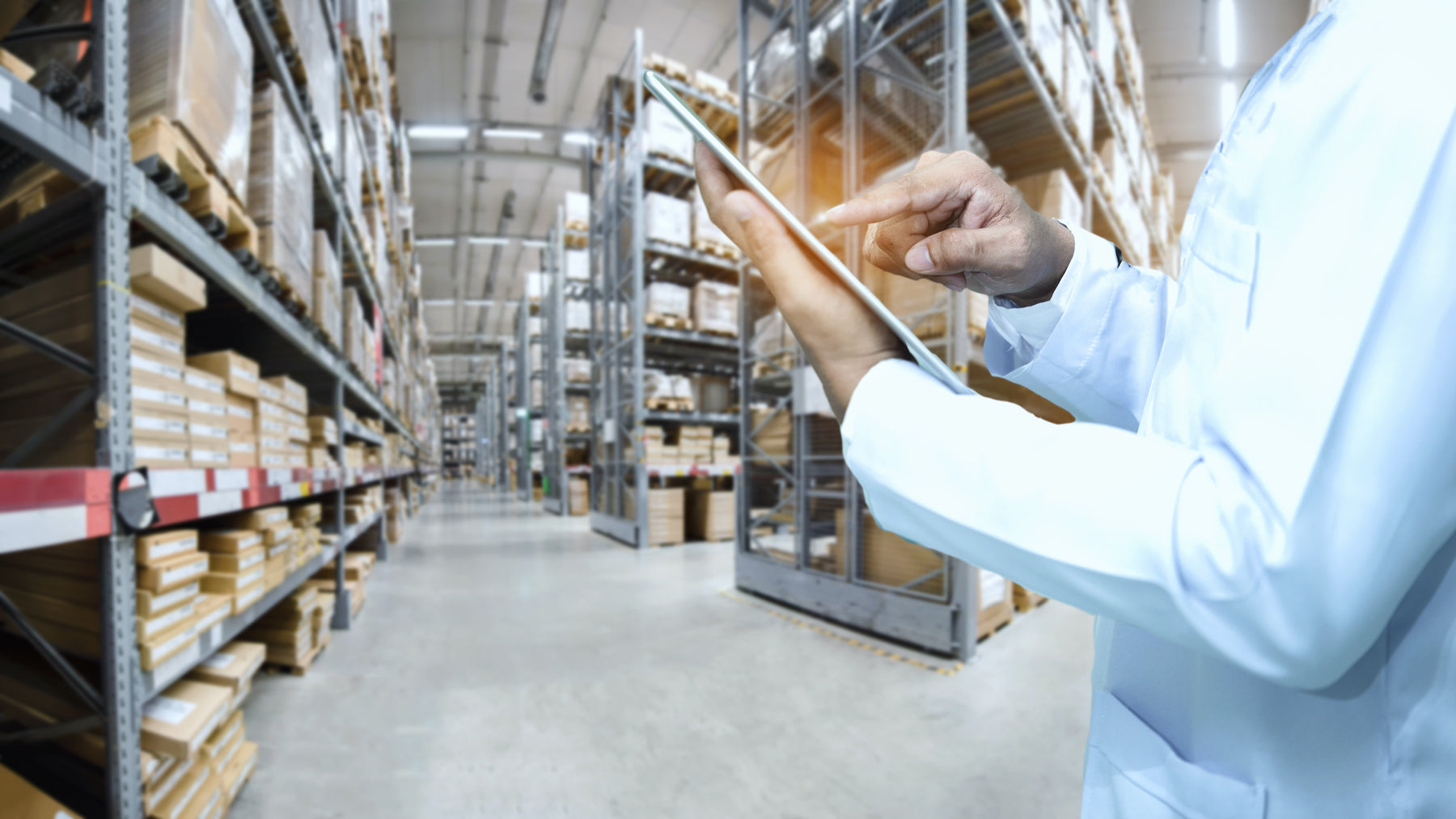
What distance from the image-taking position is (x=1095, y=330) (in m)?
0.81

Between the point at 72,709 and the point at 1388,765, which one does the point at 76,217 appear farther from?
the point at 1388,765

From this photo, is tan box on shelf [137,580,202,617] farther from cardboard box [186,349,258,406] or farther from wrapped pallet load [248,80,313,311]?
wrapped pallet load [248,80,313,311]

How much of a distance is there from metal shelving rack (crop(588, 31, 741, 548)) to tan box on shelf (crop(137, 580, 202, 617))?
18.1ft

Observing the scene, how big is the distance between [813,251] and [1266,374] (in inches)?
12.3

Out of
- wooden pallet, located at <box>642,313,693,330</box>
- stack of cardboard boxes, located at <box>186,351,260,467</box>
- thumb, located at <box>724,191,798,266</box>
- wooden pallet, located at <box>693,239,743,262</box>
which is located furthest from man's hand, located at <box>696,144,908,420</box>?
wooden pallet, located at <box>693,239,743,262</box>

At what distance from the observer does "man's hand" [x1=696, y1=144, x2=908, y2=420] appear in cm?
54

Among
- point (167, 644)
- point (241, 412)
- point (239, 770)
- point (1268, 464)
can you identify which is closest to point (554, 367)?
point (241, 412)

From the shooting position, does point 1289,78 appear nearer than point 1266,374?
No

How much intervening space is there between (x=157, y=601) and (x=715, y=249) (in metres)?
6.73

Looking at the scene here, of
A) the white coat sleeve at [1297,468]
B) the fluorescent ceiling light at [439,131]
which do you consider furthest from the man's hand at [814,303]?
the fluorescent ceiling light at [439,131]

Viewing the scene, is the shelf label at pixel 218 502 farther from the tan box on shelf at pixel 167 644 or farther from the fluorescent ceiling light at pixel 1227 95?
the fluorescent ceiling light at pixel 1227 95

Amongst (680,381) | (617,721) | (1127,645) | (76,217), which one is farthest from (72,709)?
(680,381)

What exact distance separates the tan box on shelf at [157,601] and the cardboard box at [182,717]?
0.92ft

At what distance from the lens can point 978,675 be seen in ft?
10.1
